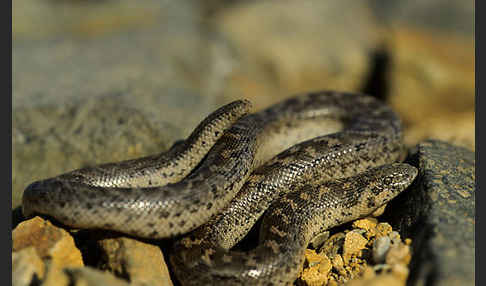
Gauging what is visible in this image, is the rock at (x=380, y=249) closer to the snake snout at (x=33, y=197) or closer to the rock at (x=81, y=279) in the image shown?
the rock at (x=81, y=279)

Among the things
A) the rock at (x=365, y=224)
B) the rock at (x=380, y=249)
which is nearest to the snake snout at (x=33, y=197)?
the rock at (x=380, y=249)

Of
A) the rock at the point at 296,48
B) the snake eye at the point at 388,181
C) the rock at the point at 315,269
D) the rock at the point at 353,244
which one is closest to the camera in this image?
the rock at the point at 315,269

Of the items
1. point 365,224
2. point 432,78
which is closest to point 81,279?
point 365,224

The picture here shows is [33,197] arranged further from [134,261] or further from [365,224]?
[365,224]

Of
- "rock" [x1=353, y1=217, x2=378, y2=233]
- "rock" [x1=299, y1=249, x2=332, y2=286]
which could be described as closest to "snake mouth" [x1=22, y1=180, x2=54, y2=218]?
"rock" [x1=299, y1=249, x2=332, y2=286]

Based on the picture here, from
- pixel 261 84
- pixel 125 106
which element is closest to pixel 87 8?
pixel 261 84

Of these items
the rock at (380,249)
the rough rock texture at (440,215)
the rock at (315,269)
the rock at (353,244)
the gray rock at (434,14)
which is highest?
the gray rock at (434,14)

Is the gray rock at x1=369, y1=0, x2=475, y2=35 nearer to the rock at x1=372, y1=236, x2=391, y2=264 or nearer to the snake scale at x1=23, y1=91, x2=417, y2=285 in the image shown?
the snake scale at x1=23, y1=91, x2=417, y2=285
